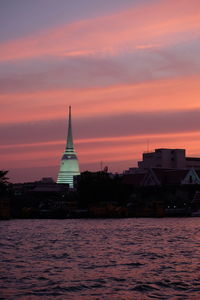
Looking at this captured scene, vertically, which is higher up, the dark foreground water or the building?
the building

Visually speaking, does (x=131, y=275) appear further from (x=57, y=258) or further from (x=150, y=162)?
(x=150, y=162)

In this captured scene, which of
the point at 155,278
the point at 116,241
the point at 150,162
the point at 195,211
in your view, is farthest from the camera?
the point at 150,162

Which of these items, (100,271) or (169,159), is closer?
(100,271)

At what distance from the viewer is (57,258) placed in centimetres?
3036

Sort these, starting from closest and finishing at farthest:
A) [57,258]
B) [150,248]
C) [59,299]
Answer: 1. [59,299]
2. [57,258]
3. [150,248]

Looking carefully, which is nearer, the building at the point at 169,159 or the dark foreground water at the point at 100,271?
the dark foreground water at the point at 100,271

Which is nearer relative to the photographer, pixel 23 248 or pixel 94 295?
pixel 94 295

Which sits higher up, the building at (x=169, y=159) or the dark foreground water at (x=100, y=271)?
the building at (x=169, y=159)

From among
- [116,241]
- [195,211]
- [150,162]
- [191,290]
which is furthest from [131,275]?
[150,162]

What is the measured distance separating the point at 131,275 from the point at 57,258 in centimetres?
717

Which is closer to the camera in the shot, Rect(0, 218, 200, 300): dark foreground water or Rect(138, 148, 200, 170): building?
Rect(0, 218, 200, 300): dark foreground water

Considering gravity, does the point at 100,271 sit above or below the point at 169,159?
below

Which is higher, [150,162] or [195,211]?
[150,162]

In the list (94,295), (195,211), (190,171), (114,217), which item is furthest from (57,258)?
(190,171)
